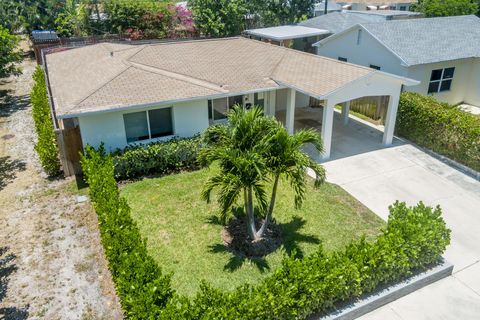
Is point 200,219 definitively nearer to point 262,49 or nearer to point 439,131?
point 439,131

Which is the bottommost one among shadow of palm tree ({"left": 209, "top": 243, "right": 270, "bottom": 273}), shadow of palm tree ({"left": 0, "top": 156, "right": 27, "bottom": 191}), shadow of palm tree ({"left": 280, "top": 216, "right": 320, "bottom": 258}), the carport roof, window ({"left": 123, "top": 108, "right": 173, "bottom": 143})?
shadow of palm tree ({"left": 209, "top": 243, "right": 270, "bottom": 273})

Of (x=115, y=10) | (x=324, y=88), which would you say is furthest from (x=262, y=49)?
(x=115, y=10)

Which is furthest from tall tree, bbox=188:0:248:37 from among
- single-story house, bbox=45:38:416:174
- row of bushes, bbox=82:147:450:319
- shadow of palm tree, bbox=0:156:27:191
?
row of bushes, bbox=82:147:450:319

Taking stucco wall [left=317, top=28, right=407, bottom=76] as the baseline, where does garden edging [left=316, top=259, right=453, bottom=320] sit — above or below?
below

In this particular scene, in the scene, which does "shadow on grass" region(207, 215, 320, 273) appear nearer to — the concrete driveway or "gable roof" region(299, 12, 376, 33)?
the concrete driveway

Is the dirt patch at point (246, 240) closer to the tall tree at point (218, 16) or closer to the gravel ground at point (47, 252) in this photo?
the gravel ground at point (47, 252)
